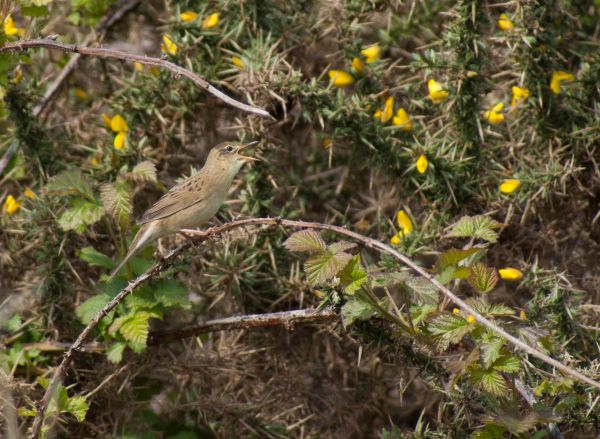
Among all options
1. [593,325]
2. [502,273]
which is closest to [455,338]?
[502,273]

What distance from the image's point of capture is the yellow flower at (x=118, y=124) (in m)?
5.08

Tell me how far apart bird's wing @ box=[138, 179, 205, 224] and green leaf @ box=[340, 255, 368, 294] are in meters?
1.54

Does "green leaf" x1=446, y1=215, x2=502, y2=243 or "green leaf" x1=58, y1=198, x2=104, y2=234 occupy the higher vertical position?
"green leaf" x1=58, y1=198, x2=104, y2=234

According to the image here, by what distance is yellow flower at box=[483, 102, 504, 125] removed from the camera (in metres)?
4.92

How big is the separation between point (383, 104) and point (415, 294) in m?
1.92

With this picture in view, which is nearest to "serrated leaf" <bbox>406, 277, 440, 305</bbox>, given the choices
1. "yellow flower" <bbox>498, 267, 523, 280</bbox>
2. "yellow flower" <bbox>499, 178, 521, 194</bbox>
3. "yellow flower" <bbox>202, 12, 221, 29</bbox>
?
"yellow flower" <bbox>498, 267, 523, 280</bbox>

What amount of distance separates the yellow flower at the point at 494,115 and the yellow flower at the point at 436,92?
27 cm

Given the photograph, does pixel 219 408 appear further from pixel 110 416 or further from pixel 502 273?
pixel 502 273

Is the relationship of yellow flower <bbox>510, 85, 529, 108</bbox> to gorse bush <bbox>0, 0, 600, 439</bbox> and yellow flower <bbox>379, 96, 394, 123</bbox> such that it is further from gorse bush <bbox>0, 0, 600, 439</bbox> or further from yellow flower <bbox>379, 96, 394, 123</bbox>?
yellow flower <bbox>379, 96, 394, 123</bbox>

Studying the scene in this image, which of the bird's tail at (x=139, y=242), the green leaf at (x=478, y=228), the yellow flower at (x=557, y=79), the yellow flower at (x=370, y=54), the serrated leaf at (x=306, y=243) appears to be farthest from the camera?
the yellow flower at (x=370, y=54)

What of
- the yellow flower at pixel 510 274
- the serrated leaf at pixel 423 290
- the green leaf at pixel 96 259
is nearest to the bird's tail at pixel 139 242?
the green leaf at pixel 96 259

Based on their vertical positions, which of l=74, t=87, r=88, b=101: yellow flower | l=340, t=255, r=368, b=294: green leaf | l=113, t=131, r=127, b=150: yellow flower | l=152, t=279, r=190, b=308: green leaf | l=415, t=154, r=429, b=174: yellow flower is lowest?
l=152, t=279, r=190, b=308: green leaf

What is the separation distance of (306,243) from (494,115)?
6.19 ft

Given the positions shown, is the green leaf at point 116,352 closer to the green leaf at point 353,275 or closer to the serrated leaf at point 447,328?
the green leaf at point 353,275
